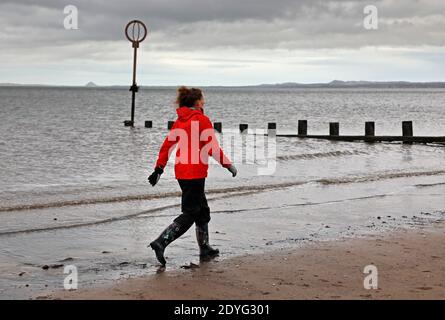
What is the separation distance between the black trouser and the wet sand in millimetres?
537

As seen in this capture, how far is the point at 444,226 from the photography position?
9.49m

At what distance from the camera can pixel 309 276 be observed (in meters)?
6.70

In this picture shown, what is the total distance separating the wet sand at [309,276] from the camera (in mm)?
6035

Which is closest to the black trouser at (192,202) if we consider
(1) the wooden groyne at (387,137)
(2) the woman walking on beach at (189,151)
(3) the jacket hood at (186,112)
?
(2) the woman walking on beach at (189,151)

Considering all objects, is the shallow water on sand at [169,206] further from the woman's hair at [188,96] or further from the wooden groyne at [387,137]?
the wooden groyne at [387,137]

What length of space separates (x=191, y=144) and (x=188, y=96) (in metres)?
0.54

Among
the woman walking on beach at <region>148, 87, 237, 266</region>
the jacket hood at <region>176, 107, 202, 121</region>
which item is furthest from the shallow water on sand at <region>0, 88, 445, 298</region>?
the jacket hood at <region>176, 107, 202, 121</region>

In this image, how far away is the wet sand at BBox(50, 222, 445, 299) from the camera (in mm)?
6035

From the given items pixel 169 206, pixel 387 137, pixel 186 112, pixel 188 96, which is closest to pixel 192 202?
pixel 186 112

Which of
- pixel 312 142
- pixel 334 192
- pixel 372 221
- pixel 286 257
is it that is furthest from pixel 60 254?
pixel 312 142

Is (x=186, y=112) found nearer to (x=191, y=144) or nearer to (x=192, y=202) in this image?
(x=191, y=144)

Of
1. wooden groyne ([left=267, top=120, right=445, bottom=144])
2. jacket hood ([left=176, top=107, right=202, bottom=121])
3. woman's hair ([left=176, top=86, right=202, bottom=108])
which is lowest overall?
wooden groyne ([left=267, top=120, right=445, bottom=144])

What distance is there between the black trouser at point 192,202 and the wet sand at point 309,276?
54 centimetres

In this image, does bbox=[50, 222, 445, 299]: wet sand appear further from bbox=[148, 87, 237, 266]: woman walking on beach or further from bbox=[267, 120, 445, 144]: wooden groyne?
bbox=[267, 120, 445, 144]: wooden groyne
